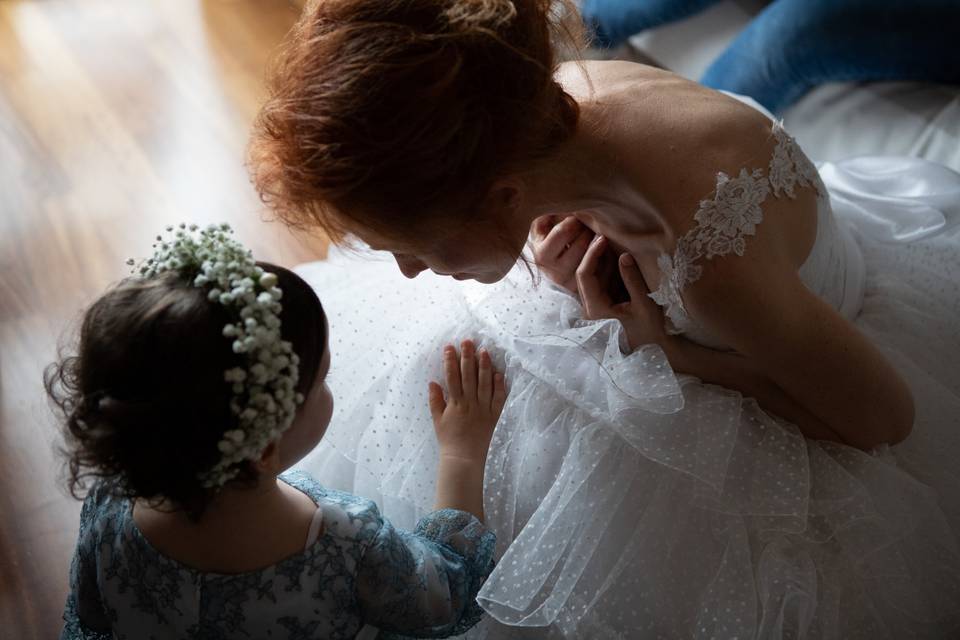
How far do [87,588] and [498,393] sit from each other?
1.81ft

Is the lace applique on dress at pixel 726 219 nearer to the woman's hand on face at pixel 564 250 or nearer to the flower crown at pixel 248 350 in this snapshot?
the woman's hand on face at pixel 564 250

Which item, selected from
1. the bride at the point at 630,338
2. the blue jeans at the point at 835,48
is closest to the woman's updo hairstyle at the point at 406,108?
the bride at the point at 630,338

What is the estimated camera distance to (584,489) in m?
1.15

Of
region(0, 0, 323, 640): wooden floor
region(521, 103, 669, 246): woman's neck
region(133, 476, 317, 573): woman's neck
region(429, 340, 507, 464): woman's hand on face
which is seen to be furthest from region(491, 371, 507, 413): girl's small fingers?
region(0, 0, 323, 640): wooden floor

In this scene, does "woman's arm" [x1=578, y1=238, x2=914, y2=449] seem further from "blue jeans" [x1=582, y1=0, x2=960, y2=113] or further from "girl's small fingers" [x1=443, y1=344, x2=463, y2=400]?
"blue jeans" [x1=582, y1=0, x2=960, y2=113]

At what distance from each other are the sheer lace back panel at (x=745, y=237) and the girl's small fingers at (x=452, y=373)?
0.29 meters

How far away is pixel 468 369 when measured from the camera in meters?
1.26

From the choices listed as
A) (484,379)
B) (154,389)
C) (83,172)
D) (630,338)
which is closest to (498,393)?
(484,379)

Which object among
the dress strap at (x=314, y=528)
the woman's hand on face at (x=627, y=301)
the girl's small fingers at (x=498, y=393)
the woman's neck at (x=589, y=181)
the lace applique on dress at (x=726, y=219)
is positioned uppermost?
the woman's neck at (x=589, y=181)

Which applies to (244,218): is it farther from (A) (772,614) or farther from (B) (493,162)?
(A) (772,614)

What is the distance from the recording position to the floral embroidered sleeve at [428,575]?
0.99 m

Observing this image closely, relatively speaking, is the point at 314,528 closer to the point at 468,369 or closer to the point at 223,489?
the point at 223,489

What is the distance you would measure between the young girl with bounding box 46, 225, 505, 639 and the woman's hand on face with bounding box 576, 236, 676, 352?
0.33 meters

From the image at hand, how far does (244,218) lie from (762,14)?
1.20 meters
